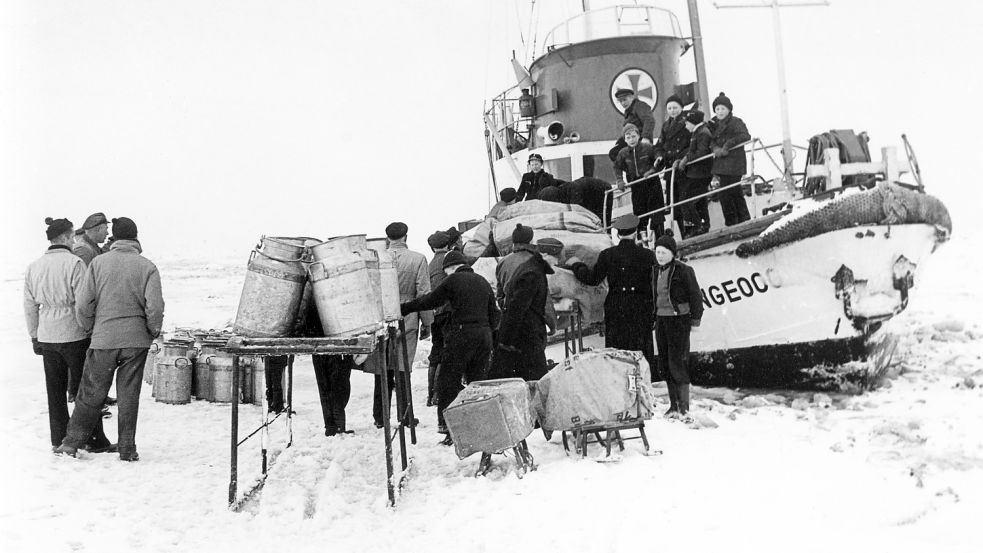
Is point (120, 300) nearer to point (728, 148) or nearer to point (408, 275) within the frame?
point (408, 275)

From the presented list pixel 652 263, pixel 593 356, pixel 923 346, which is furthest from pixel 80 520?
pixel 923 346

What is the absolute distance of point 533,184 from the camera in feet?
31.9

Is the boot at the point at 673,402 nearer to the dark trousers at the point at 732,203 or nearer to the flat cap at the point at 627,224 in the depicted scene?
the flat cap at the point at 627,224

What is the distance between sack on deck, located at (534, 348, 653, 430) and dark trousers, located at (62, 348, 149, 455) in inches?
117

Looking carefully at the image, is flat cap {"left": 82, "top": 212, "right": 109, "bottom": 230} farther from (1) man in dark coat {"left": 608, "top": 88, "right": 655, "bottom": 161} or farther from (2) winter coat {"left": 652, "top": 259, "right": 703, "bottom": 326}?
(1) man in dark coat {"left": 608, "top": 88, "right": 655, "bottom": 161}

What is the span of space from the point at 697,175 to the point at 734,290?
1.23 m

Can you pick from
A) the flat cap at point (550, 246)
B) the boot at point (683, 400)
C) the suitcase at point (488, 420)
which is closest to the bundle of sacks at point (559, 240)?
the flat cap at point (550, 246)

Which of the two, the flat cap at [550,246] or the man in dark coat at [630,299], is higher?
the flat cap at [550,246]

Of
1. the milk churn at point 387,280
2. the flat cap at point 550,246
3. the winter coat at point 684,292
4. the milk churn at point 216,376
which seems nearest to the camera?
the milk churn at point 387,280

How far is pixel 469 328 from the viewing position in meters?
6.07

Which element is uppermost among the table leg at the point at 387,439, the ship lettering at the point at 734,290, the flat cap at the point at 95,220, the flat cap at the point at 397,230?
the flat cap at the point at 95,220

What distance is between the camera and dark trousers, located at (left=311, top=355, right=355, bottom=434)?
253 inches

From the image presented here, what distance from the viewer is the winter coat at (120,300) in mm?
5543

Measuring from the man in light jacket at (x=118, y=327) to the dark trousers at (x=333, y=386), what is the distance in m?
1.32
